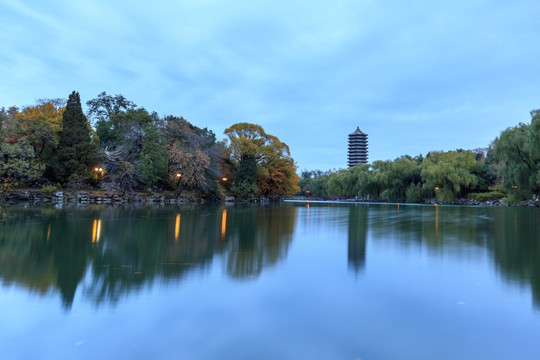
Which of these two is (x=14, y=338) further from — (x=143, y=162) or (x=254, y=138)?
(x=254, y=138)

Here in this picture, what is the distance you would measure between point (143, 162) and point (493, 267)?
75.2 feet

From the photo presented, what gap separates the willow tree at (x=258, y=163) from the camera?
31.5 meters

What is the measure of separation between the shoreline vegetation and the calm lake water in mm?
18725

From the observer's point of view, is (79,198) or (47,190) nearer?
(47,190)

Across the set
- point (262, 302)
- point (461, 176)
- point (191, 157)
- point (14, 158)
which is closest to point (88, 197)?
point (14, 158)

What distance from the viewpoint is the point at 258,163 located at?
34719 millimetres

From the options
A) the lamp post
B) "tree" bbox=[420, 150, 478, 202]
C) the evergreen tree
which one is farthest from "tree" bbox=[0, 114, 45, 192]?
"tree" bbox=[420, 150, 478, 202]

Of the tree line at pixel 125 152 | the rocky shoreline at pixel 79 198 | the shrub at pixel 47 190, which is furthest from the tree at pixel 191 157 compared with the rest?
the shrub at pixel 47 190

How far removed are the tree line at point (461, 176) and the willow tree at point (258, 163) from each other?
13887 mm

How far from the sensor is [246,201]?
105 feet

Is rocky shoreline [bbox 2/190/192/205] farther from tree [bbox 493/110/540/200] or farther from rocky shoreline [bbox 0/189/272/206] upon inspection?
tree [bbox 493/110/540/200]

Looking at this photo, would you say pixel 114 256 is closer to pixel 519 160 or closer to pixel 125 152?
pixel 125 152

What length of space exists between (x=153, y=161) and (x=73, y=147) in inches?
199

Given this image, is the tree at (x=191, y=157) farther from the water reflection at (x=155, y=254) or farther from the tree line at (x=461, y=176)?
the tree line at (x=461, y=176)
